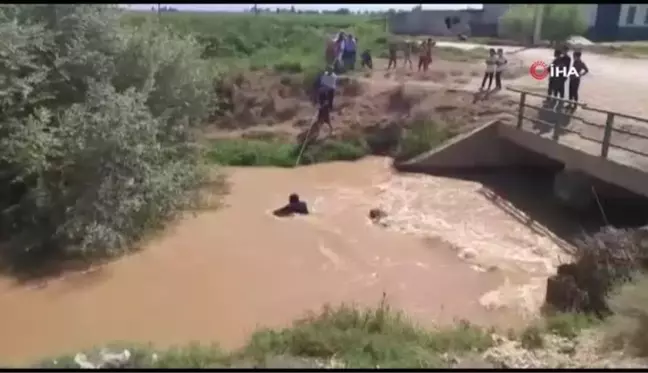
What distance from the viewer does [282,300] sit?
1049cm

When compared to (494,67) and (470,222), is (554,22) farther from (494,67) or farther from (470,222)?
(470,222)

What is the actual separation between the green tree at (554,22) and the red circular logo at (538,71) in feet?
50.9

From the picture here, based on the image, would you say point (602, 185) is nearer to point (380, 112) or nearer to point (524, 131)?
point (524, 131)

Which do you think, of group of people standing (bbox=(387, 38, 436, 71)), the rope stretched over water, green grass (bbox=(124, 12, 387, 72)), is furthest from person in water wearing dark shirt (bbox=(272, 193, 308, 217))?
group of people standing (bbox=(387, 38, 436, 71))

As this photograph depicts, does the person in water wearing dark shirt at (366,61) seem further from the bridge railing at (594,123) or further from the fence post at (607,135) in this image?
the fence post at (607,135)

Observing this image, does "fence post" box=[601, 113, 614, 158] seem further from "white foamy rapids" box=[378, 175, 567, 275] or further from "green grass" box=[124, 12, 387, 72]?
"green grass" box=[124, 12, 387, 72]

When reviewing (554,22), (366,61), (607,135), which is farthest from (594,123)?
(554,22)

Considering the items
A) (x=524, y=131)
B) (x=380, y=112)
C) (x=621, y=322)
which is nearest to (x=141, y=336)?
(x=621, y=322)

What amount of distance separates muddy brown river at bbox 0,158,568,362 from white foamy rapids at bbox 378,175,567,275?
45 mm

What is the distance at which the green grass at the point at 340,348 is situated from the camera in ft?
19.4

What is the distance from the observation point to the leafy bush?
11.8 meters

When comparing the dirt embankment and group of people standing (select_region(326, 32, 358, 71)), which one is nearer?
the dirt embankment

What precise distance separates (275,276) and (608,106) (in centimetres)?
1057

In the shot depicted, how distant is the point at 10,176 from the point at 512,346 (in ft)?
31.0
